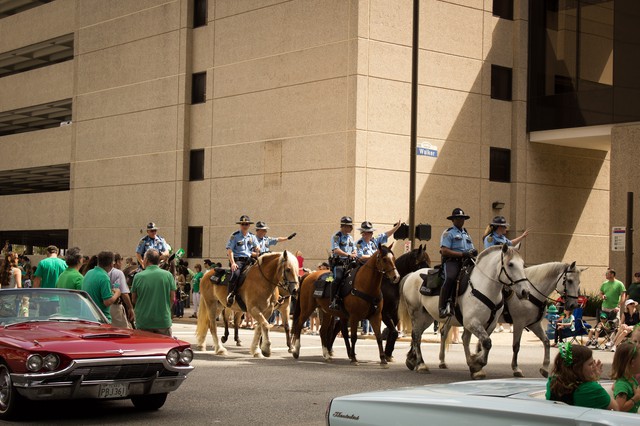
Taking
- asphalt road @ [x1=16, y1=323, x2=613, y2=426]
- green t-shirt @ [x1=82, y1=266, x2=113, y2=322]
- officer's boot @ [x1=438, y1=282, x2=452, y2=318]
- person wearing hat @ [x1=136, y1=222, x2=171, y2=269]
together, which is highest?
person wearing hat @ [x1=136, y1=222, x2=171, y2=269]

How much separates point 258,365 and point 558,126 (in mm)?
21133

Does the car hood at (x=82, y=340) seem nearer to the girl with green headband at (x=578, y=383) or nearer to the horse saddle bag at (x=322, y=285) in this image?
the girl with green headband at (x=578, y=383)

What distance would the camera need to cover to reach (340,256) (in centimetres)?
1906

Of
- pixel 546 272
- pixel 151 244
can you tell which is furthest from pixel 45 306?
pixel 151 244

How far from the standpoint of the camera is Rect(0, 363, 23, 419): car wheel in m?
10.2

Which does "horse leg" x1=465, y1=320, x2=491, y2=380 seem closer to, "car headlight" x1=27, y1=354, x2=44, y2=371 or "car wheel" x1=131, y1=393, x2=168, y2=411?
"car wheel" x1=131, y1=393, x2=168, y2=411

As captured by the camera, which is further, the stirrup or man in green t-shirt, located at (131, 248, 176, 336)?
the stirrup

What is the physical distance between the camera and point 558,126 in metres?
34.9

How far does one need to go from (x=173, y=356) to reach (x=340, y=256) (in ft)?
28.1

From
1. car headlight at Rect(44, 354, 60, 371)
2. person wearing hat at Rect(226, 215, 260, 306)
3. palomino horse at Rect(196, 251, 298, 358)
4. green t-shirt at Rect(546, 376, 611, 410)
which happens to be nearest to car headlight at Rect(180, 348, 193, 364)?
car headlight at Rect(44, 354, 60, 371)

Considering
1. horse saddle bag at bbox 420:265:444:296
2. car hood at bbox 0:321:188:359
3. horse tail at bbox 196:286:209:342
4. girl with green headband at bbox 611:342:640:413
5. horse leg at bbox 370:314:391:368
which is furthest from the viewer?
horse tail at bbox 196:286:209:342

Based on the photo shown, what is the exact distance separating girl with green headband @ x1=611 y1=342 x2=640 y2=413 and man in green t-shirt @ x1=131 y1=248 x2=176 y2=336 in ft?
25.5

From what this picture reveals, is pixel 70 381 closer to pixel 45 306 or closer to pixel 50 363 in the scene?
pixel 50 363

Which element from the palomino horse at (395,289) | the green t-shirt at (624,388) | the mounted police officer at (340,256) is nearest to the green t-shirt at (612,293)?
the palomino horse at (395,289)
